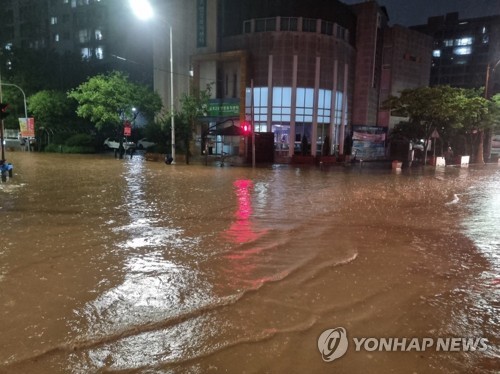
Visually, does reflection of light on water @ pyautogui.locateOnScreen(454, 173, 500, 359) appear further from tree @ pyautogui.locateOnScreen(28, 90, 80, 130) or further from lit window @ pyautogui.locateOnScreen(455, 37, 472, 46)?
lit window @ pyautogui.locateOnScreen(455, 37, 472, 46)

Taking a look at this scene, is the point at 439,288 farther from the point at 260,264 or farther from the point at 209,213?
the point at 209,213

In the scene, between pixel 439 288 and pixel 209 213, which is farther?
pixel 209 213

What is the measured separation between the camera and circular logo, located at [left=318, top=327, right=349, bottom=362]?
4.04 m

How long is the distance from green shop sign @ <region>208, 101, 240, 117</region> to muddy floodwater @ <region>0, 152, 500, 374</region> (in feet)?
86.7

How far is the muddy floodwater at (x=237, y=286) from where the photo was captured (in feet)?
13.0

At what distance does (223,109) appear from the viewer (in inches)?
1490

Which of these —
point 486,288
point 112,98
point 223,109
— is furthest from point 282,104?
point 486,288

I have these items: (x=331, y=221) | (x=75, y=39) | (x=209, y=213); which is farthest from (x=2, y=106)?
(x=75, y=39)

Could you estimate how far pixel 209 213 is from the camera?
35.6 ft

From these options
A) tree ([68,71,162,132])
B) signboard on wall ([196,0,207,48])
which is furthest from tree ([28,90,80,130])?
signboard on wall ([196,0,207,48])

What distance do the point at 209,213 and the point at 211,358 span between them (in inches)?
278

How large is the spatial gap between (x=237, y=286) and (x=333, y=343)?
1.84 metres

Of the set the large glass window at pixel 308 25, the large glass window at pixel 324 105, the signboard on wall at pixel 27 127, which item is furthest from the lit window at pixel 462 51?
the signboard on wall at pixel 27 127

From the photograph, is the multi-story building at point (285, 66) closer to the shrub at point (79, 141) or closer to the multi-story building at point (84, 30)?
the shrub at point (79, 141)
